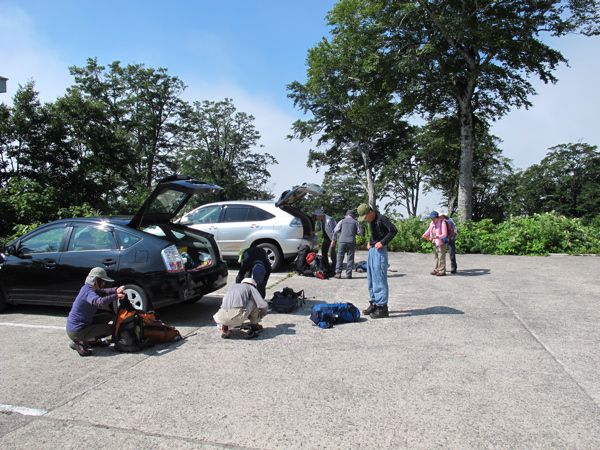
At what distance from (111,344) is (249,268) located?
2093 mm

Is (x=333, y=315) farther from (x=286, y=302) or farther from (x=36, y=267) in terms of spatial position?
(x=36, y=267)

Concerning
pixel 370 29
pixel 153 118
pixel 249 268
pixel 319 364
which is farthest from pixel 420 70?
pixel 153 118

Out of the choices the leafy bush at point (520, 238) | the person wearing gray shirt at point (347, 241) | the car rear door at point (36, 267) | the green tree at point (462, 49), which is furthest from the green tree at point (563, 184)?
the car rear door at point (36, 267)

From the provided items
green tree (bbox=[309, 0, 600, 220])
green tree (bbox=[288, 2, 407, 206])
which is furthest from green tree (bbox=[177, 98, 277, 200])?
green tree (bbox=[309, 0, 600, 220])

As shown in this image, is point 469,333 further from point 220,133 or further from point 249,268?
point 220,133

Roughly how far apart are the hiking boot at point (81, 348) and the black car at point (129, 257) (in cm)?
98

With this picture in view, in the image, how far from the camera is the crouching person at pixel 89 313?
5145 millimetres

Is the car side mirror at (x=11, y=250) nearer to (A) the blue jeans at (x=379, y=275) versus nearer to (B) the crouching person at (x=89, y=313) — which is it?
(B) the crouching person at (x=89, y=313)

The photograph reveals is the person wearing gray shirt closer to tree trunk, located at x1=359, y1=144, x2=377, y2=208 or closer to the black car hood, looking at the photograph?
the black car hood

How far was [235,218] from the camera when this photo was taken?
10.9 metres

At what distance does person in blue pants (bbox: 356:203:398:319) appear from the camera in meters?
6.58

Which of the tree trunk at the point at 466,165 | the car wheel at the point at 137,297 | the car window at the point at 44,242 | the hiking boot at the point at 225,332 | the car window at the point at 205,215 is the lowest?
the hiking boot at the point at 225,332

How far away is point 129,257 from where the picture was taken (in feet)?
20.2

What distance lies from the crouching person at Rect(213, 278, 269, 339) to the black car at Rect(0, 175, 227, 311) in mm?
822
